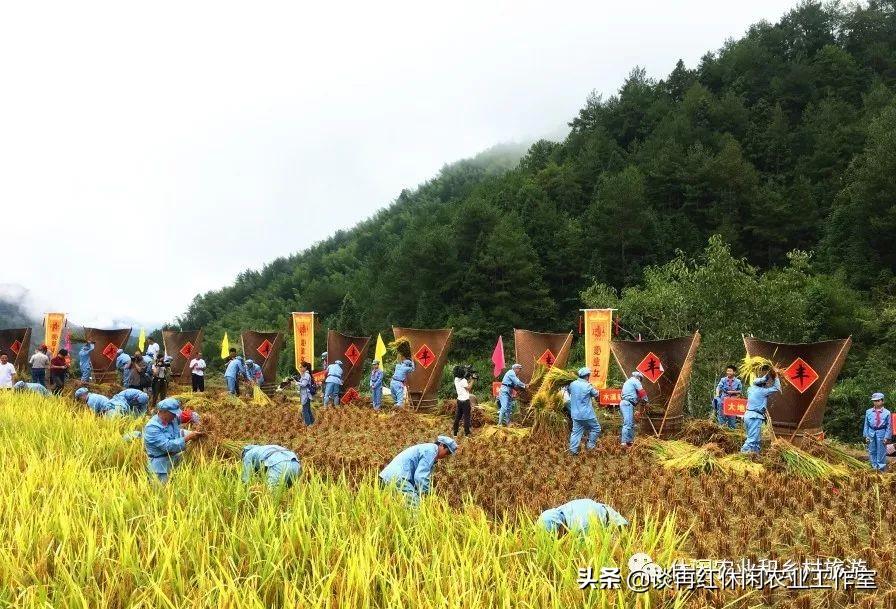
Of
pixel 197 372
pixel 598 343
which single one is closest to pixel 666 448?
pixel 598 343

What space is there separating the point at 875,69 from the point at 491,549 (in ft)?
218

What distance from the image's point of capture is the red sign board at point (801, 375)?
10648 millimetres

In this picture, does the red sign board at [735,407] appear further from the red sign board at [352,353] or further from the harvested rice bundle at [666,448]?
the red sign board at [352,353]

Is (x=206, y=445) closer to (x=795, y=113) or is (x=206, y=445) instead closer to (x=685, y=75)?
(x=795, y=113)

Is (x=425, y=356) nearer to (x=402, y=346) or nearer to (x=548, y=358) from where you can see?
(x=402, y=346)

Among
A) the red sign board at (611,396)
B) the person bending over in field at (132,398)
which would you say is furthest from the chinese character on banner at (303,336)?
the red sign board at (611,396)

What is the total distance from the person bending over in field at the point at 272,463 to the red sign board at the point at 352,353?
10.6 metres

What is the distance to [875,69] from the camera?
56.0 meters

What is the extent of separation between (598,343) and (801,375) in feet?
12.1

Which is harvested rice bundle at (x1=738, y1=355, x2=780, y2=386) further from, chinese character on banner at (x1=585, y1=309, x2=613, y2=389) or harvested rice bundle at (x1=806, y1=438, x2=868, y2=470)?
chinese character on banner at (x1=585, y1=309, x2=613, y2=389)

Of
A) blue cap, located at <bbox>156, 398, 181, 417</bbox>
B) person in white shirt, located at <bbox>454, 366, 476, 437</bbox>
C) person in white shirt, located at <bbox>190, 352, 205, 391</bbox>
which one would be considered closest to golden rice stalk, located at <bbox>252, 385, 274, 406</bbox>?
person in white shirt, located at <bbox>190, 352, 205, 391</bbox>

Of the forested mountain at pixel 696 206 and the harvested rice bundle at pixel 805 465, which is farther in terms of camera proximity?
the forested mountain at pixel 696 206

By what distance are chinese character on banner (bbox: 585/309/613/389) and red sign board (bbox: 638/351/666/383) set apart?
1260mm

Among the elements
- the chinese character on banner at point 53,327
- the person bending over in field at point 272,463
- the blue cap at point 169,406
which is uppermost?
the chinese character on banner at point 53,327
